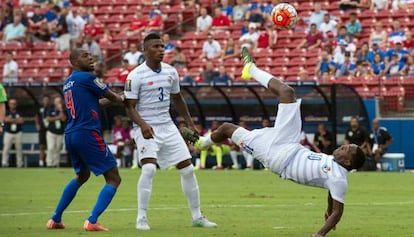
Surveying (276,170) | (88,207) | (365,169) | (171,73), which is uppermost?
(171,73)

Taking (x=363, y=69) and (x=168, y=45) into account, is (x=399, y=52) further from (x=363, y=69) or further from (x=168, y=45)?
(x=168, y=45)

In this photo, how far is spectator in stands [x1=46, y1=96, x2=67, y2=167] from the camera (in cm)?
3369

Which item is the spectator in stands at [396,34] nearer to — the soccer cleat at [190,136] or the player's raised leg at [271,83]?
the soccer cleat at [190,136]

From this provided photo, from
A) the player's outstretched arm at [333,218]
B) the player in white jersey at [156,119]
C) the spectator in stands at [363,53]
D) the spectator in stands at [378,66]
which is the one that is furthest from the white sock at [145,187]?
the spectator in stands at [363,53]

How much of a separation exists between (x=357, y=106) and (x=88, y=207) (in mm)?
14679

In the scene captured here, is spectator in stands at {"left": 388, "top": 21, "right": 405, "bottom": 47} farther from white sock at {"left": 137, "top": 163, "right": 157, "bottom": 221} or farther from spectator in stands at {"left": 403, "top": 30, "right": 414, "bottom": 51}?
white sock at {"left": 137, "top": 163, "right": 157, "bottom": 221}

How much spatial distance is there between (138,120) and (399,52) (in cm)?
1839

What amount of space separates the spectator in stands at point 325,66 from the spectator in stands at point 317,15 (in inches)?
81.0

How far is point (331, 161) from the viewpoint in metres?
12.9

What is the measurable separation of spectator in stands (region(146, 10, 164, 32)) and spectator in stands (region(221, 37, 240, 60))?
3.72m

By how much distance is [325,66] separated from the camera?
32.7m

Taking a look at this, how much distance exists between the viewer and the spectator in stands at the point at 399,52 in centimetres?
3122

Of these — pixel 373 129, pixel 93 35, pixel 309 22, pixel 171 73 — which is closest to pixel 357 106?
pixel 373 129

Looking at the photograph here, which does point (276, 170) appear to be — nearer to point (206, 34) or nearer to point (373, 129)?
point (373, 129)
